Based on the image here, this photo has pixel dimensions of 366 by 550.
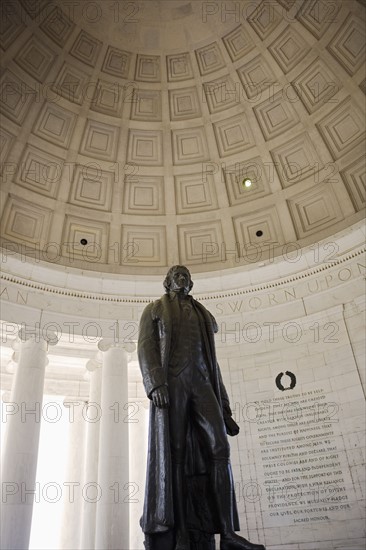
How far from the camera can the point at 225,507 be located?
4.72m

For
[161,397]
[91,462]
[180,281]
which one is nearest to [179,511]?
[161,397]

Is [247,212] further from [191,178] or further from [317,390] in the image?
[317,390]

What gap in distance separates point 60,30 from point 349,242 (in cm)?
1075

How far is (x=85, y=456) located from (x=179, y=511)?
440 inches

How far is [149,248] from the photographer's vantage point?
15867mm

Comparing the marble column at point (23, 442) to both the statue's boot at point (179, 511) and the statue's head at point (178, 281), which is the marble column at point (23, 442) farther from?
the statue's boot at point (179, 511)

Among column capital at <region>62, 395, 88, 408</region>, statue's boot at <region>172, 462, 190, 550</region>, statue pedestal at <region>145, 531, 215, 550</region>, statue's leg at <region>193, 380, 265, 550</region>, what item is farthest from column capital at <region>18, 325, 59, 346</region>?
statue pedestal at <region>145, 531, 215, 550</region>

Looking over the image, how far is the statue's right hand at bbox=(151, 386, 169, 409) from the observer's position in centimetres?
495

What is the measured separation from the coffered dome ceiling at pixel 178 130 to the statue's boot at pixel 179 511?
10.7m

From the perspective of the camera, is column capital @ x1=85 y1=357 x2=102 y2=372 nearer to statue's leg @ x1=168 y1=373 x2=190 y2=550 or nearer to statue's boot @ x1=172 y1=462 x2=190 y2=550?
statue's leg @ x1=168 y1=373 x2=190 y2=550

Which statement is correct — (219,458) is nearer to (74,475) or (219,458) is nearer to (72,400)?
(74,475)

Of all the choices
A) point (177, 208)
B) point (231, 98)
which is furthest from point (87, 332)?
point (231, 98)

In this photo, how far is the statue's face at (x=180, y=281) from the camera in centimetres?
633

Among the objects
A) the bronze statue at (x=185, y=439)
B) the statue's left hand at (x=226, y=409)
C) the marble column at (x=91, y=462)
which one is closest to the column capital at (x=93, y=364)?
the marble column at (x=91, y=462)
